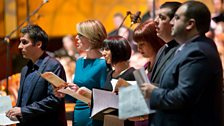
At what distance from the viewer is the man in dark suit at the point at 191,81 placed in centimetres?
271

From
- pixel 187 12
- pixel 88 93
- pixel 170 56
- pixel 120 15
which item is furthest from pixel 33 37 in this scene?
pixel 120 15

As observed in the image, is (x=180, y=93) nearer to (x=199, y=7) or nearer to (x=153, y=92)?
(x=153, y=92)

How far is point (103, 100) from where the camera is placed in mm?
3500

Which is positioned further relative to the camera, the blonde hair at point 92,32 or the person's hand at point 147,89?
the blonde hair at point 92,32

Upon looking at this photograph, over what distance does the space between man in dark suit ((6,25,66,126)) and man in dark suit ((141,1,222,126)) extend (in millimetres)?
1183

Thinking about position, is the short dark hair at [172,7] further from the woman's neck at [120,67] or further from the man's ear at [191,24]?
the woman's neck at [120,67]

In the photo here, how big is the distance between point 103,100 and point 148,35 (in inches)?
18.8

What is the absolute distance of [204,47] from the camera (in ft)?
9.09

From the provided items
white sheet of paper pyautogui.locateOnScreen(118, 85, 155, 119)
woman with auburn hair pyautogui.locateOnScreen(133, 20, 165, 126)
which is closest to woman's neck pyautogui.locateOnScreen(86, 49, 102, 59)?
woman with auburn hair pyautogui.locateOnScreen(133, 20, 165, 126)

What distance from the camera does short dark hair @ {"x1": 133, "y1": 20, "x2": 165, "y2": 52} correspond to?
3.52m

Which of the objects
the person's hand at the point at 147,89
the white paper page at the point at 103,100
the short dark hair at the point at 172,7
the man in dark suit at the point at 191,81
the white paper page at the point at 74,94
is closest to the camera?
the man in dark suit at the point at 191,81

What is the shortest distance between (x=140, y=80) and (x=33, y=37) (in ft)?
4.43

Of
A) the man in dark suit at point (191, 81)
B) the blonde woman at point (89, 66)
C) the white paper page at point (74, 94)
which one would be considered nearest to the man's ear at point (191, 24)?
the man in dark suit at point (191, 81)

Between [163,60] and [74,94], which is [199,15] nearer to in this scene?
[163,60]
